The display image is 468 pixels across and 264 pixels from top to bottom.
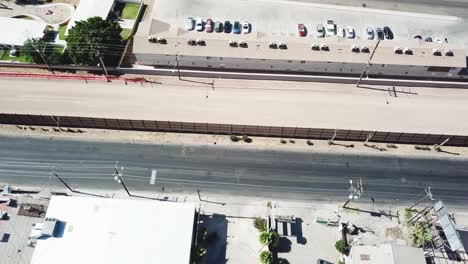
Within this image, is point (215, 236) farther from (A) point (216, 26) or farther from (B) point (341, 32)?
(B) point (341, 32)

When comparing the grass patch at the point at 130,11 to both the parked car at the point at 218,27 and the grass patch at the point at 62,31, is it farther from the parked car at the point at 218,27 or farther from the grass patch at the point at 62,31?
the parked car at the point at 218,27

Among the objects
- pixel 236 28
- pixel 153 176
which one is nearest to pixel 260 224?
pixel 153 176

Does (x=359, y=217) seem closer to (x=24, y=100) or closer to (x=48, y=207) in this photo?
(x=48, y=207)

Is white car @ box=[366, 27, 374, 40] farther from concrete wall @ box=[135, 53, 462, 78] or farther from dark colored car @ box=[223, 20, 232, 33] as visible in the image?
dark colored car @ box=[223, 20, 232, 33]

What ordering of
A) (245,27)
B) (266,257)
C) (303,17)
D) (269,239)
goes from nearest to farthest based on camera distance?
(266,257) < (269,239) < (245,27) < (303,17)

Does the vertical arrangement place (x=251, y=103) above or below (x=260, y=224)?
above

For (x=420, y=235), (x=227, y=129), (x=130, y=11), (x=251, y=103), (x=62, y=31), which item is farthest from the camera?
(x=130, y=11)

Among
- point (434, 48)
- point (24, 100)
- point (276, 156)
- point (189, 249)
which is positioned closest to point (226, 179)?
point (276, 156)
